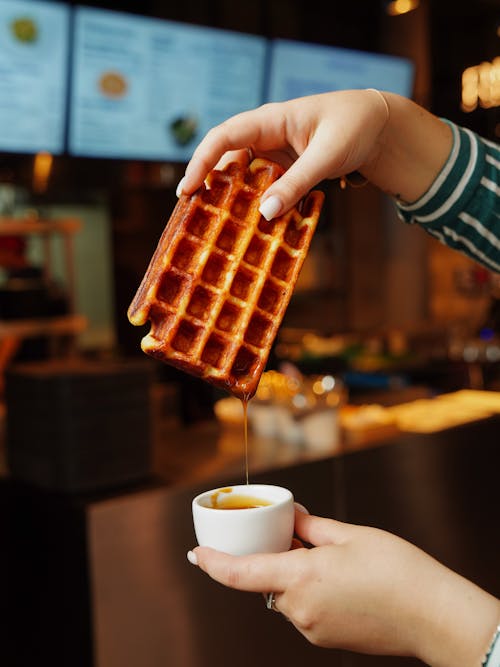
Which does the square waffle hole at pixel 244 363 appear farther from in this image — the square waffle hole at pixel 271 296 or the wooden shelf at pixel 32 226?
the wooden shelf at pixel 32 226

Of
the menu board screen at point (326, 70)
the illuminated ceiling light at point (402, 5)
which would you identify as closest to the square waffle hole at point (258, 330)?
the menu board screen at point (326, 70)

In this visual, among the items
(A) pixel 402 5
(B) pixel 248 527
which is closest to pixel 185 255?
(B) pixel 248 527

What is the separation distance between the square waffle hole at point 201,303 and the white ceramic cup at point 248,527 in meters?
0.28

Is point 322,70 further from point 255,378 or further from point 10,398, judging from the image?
point 255,378

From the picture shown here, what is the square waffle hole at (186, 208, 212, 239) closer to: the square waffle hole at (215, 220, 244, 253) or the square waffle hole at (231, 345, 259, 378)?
the square waffle hole at (215, 220, 244, 253)

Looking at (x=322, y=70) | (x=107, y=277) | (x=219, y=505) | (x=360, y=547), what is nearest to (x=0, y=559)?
(x=219, y=505)

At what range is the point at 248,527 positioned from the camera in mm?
1060

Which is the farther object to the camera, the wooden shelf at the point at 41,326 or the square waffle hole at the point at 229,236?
the wooden shelf at the point at 41,326

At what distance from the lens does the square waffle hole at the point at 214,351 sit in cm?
119

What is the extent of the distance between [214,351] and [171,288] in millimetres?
113

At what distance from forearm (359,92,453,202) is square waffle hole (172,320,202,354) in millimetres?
459

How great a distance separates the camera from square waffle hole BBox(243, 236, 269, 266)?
4.09 ft

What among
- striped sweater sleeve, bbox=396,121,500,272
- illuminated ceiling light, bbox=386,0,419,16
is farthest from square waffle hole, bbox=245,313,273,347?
illuminated ceiling light, bbox=386,0,419,16

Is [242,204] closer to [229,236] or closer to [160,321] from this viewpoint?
[229,236]
